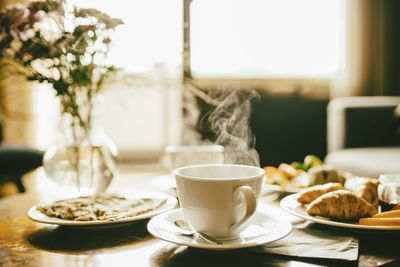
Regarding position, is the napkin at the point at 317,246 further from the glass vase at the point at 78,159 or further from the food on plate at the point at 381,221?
the glass vase at the point at 78,159

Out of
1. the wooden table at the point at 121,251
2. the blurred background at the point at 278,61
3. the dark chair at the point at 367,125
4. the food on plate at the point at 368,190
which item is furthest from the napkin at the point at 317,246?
the blurred background at the point at 278,61

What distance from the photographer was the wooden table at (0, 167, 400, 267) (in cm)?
61

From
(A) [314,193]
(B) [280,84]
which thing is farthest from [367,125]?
(A) [314,193]

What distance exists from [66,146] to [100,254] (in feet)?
1.53

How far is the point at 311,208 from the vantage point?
2.57 feet

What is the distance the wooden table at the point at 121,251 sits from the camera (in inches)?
24.1

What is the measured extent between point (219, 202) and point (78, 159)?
52 cm

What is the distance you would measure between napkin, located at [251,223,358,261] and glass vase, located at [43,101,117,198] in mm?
565

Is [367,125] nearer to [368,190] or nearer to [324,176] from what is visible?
[324,176]

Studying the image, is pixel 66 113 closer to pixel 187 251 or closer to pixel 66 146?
pixel 66 146

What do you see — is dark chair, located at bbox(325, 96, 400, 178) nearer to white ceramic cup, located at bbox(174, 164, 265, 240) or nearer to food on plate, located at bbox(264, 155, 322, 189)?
food on plate, located at bbox(264, 155, 322, 189)

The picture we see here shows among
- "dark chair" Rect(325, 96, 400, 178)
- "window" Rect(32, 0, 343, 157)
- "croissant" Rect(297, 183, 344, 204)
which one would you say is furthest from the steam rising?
"window" Rect(32, 0, 343, 157)

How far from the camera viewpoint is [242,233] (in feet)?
2.31

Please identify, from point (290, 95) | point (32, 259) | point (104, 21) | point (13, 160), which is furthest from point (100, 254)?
point (290, 95)
